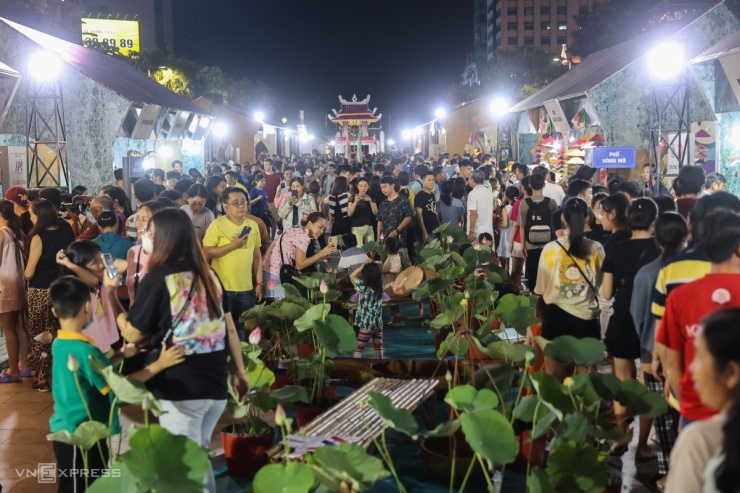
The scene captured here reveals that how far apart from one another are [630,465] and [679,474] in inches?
143

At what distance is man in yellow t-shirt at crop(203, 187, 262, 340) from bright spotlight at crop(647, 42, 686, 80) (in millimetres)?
9644

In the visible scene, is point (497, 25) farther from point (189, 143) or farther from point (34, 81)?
point (34, 81)

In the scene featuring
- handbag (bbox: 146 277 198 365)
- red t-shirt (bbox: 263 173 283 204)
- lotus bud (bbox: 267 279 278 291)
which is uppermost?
red t-shirt (bbox: 263 173 283 204)

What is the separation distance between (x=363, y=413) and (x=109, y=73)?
1676 centimetres

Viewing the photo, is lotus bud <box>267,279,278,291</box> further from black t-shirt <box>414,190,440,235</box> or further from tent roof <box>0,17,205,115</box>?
tent roof <box>0,17,205,115</box>

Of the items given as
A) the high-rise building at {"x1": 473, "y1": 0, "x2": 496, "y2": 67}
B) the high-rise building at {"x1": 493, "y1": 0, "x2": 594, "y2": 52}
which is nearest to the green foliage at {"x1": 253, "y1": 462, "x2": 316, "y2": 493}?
the high-rise building at {"x1": 493, "y1": 0, "x2": 594, "y2": 52}

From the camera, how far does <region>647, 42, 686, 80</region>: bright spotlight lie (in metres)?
15.0

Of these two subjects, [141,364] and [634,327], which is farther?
[634,327]

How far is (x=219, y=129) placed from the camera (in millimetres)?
Answer: 34906

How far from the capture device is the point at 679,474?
90.9 inches

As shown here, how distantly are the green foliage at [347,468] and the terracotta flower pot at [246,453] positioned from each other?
6.78 feet

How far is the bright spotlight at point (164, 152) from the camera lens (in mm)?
22981

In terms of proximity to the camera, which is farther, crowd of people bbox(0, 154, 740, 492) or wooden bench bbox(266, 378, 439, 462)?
wooden bench bbox(266, 378, 439, 462)

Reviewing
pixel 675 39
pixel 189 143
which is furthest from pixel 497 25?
pixel 675 39
